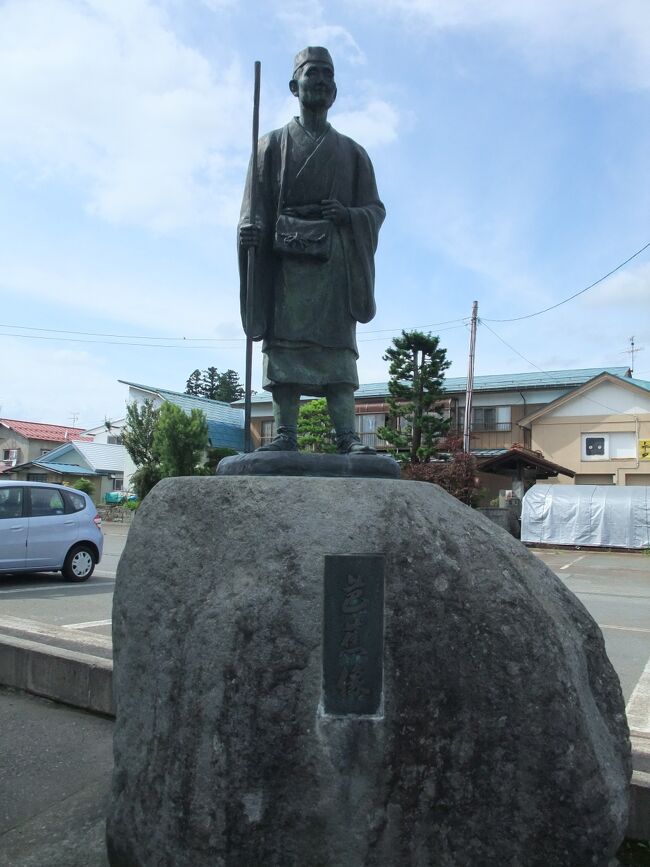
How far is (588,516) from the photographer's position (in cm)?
1919

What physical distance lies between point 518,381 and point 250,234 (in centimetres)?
2592

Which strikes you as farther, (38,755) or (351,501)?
(38,755)

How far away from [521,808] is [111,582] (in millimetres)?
9370

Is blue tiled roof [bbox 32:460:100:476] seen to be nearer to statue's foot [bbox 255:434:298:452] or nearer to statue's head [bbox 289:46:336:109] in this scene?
statue's foot [bbox 255:434:298:452]

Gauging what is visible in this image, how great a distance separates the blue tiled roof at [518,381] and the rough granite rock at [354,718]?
24707 mm

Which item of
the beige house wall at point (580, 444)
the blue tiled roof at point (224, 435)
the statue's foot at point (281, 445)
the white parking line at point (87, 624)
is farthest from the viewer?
the blue tiled roof at point (224, 435)

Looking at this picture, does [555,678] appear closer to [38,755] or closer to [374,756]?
[374,756]

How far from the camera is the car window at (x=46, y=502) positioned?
31.3ft

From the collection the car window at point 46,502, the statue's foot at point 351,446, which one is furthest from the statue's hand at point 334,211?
the car window at point 46,502

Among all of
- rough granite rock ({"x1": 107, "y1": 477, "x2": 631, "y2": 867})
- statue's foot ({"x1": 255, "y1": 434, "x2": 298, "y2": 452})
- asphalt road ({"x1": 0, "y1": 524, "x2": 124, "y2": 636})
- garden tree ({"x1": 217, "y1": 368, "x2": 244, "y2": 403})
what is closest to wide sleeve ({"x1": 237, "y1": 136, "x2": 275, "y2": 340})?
statue's foot ({"x1": 255, "y1": 434, "x2": 298, "y2": 452})

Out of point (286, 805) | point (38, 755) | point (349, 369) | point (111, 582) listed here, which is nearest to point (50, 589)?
point (111, 582)

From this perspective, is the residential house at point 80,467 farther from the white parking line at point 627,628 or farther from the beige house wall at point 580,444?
the white parking line at point 627,628

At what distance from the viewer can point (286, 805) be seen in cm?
226

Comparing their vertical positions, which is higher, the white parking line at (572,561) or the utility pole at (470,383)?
the utility pole at (470,383)
